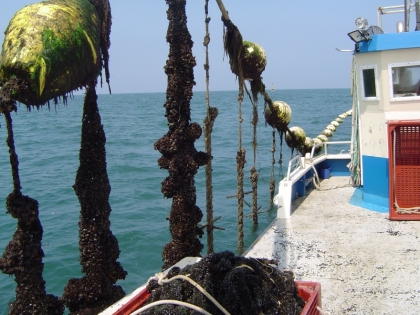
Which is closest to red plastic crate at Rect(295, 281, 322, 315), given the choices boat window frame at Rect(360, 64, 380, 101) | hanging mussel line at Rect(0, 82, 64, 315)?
hanging mussel line at Rect(0, 82, 64, 315)

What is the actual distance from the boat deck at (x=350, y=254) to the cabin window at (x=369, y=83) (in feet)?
8.88

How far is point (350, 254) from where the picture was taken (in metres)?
8.57

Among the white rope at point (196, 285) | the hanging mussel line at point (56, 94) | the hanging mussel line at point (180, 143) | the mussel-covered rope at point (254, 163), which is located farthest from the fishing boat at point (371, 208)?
the hanging mussel line at point (56, 94)

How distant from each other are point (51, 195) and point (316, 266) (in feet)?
57.3

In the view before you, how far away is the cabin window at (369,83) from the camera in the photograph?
35.3ft

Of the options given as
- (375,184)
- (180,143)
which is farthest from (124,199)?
(180,143)

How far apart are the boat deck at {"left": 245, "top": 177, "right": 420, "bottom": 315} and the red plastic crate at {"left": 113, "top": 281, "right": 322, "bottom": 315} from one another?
4.00 feet

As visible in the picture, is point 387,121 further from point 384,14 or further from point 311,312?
point 311,312

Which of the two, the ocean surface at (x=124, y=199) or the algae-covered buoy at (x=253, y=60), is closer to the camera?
the algae-covered buoy at (x=253, y=60)

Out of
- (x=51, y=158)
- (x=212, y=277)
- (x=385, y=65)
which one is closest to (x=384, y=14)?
(x=385, y=65)

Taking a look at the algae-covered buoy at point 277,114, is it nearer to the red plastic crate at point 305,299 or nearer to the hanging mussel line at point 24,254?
the red plastic crate at point 305,299

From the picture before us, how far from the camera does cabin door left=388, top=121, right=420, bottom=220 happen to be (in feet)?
33.0

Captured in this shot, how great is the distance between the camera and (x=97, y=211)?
616 cm

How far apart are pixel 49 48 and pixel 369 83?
26.5 feet
